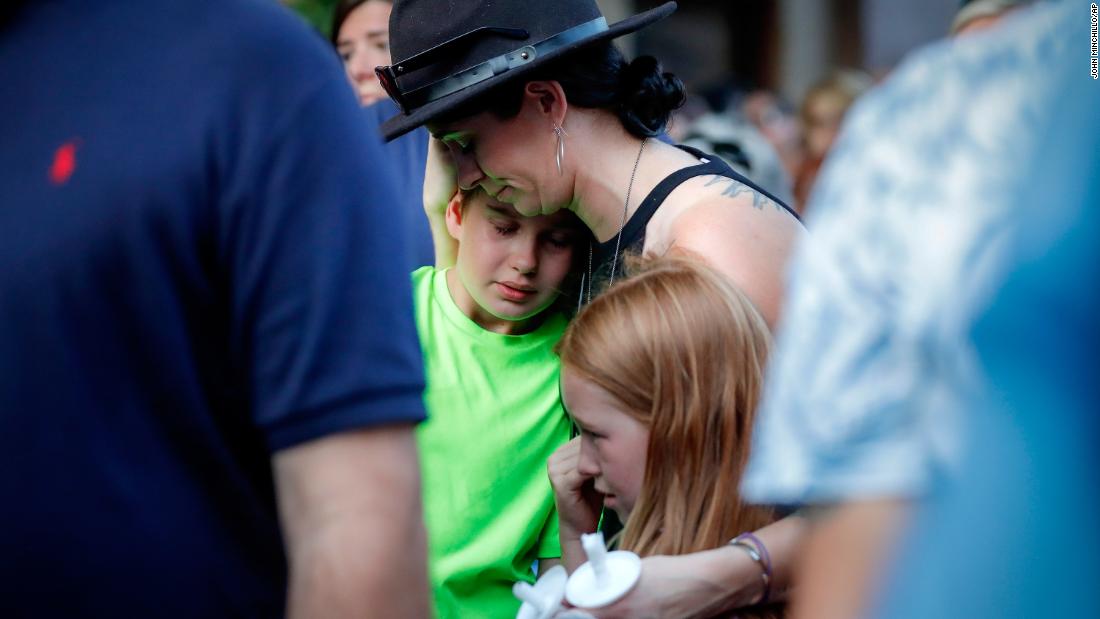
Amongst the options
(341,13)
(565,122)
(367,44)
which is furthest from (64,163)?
(341,13)

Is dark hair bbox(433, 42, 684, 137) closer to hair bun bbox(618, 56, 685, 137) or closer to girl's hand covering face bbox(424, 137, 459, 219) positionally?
hair bun bbox(618, 56, 685, 137)

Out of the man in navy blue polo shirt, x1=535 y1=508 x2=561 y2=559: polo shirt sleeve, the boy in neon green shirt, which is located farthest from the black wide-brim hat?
the man in navy blue polo shirt

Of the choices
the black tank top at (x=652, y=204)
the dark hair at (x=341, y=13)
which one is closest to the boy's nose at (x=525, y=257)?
the black tank top at (x=652, y=204)

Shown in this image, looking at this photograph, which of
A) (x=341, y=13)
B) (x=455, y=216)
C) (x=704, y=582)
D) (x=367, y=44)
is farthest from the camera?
(x=341, y=13)

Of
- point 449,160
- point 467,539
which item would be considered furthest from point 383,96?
point 467,539

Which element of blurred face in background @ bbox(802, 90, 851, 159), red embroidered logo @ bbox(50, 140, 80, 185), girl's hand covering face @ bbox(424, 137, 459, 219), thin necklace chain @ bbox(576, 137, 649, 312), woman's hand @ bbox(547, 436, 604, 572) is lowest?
blurred face in background @ bbox(802, 90, 851, 159)

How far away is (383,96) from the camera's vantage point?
3.97m

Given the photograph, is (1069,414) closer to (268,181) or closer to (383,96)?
(268,181)

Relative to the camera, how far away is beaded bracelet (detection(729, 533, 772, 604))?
1.87 m

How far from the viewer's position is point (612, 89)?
2.53 m

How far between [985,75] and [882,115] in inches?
2.7

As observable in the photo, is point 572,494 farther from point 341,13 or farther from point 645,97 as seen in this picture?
point 341,13

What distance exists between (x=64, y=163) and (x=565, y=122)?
141 cm

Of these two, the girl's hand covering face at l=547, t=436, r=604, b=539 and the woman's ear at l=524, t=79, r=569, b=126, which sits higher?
the woman's ear at l=524, t=79, r=569, b=126
